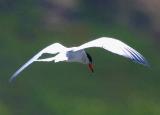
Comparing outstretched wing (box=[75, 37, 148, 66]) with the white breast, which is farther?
the white breast

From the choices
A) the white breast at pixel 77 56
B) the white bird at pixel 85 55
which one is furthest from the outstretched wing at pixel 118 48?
the white breast at pixel 77 56

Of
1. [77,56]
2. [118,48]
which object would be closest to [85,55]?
[77,56]

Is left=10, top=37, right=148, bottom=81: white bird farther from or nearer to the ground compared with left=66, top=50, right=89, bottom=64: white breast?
farther from the ground

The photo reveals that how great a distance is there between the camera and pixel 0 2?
13352 millimetres

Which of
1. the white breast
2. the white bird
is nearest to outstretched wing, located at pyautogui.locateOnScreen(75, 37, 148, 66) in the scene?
the white bird

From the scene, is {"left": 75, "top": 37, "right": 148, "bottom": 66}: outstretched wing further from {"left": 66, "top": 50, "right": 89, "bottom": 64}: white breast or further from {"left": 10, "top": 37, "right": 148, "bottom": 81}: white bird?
{"left": 66, "top": 50, "right": 89, "bottom": 64}: white breast

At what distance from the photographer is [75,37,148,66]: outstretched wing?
5762 mm

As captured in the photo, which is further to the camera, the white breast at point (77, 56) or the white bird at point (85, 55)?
the white breast at point (77, 56)

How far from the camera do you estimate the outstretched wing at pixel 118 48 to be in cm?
576

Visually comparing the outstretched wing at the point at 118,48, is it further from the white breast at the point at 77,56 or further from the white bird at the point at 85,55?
the white breast at the point at 77,56

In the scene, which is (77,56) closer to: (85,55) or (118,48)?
(85,55)

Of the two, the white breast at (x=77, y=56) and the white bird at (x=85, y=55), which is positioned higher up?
the white bird at (x=85, y=55)

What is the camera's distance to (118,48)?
→ 5965 millimetres

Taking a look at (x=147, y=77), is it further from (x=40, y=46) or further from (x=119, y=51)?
(x=119, y=51)
